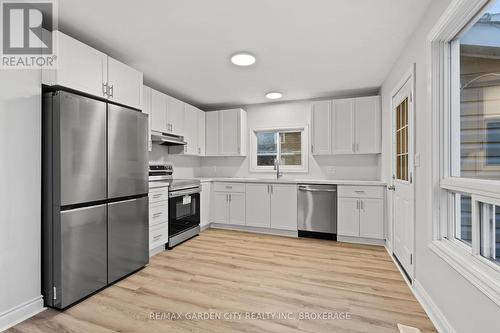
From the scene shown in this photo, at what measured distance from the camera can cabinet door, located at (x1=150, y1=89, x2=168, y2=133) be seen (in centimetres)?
345

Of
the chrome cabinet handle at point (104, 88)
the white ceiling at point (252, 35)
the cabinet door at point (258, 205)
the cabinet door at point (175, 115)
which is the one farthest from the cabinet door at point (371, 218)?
the chrome cabinet handle at point (104, 88)

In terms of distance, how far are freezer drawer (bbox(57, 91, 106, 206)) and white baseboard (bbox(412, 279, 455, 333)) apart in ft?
9.21

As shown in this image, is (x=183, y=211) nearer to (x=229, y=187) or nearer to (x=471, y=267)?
(x=229, y=187)

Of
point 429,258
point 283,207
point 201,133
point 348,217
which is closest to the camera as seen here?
point 429,258

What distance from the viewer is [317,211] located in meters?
3.85

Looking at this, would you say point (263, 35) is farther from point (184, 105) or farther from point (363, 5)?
point (184, 105)

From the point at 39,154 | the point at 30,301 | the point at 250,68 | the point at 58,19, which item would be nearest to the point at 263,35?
the point at 250,68

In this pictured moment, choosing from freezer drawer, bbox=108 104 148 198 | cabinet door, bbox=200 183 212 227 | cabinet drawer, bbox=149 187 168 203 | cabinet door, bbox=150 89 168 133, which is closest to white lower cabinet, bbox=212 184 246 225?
cabinet door, bbox=200 183 212 227

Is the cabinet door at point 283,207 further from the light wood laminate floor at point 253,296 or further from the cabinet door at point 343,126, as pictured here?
the cabinet door at point 343,126

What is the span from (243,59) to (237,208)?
2.54 metres

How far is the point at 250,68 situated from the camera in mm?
3104

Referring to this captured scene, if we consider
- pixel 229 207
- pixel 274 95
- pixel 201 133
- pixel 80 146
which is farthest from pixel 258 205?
pixel 80 146

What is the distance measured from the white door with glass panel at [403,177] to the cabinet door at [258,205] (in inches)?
73.7

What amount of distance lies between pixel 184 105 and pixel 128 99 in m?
1.65
